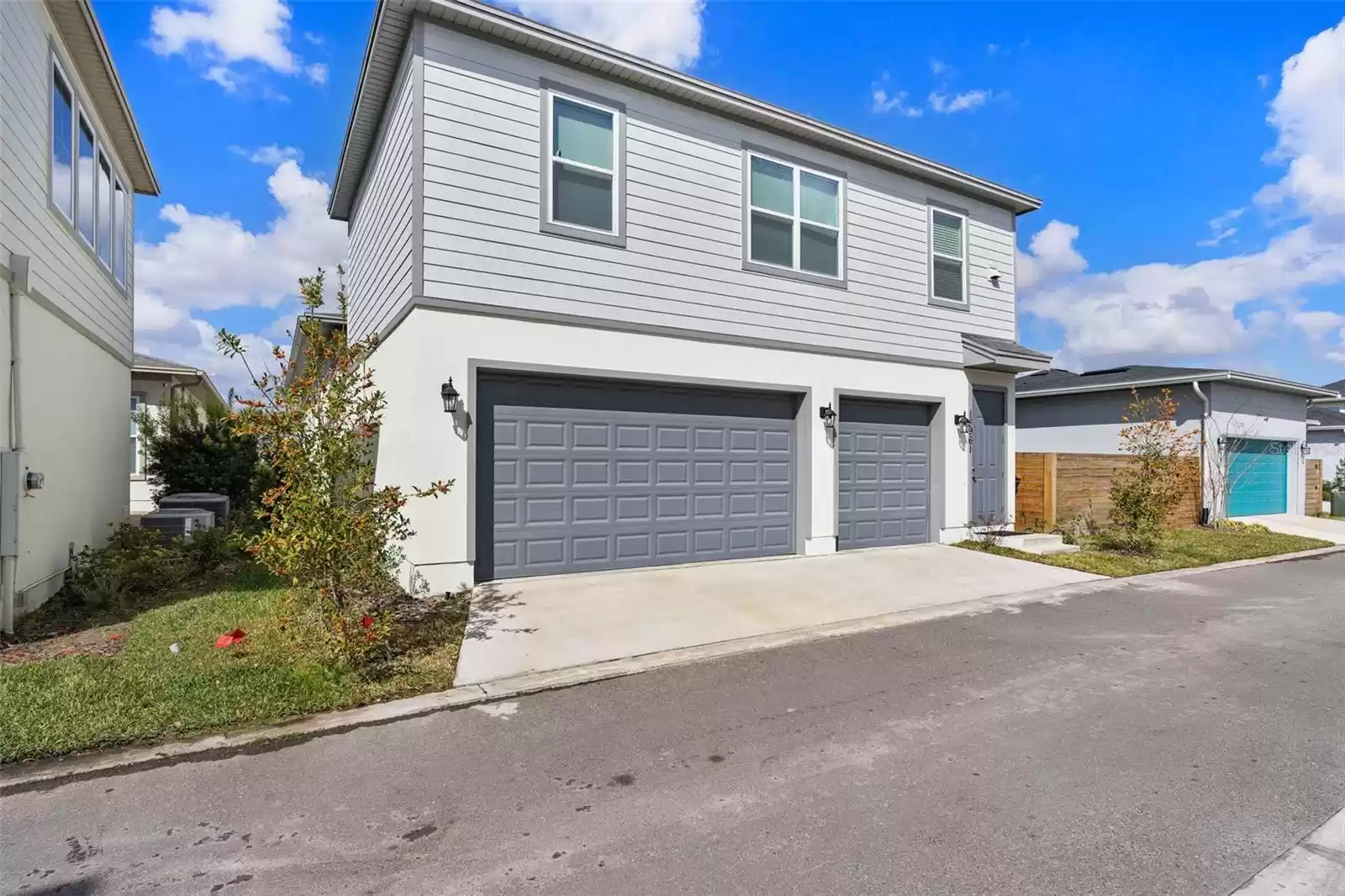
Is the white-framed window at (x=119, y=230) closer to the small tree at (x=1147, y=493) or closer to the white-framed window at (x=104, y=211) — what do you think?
the white-framed window at (x=104, y=211)

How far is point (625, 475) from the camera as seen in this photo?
27.7ft

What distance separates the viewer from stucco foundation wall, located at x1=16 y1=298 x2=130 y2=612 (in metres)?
6.01

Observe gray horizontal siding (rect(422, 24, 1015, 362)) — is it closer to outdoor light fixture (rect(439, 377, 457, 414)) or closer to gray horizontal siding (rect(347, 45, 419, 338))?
gray horizontal siding (rect(347, 45, 419, 338))

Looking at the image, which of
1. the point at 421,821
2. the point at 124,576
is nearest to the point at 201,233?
the point at 124,576

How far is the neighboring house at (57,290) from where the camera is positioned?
18.5ft

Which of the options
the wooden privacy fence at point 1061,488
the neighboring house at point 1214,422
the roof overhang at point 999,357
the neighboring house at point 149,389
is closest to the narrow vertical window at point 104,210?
the neighboring house at point 149,389

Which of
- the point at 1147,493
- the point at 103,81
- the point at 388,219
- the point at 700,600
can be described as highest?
the point at 103,81

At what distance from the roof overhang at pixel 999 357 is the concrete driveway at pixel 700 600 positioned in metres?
3.27

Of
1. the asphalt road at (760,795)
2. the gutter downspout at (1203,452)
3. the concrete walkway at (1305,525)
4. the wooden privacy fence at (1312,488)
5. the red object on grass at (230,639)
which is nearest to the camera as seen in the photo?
the asphalt road at (760,795)

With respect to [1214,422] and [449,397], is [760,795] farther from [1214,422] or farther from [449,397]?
[1214,422]

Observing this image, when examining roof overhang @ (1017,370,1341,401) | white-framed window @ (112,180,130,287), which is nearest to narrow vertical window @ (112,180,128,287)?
white-framed window @ (112,180,130,287)

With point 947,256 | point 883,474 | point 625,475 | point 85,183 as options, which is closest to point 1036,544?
point 883,474

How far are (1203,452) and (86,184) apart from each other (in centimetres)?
2112

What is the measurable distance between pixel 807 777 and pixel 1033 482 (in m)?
11.1
